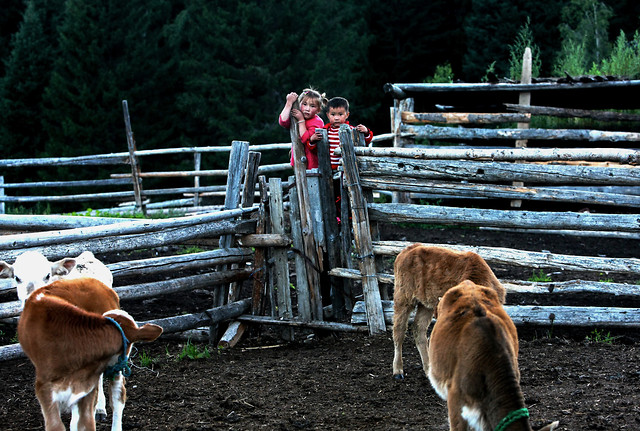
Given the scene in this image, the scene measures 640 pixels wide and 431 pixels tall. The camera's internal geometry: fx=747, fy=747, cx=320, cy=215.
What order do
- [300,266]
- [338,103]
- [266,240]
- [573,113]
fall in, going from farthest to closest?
1. [573,113]
2. [338,103]
3. [300,266]
4. [266,240]

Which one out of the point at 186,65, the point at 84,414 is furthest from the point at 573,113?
the point at 186,65

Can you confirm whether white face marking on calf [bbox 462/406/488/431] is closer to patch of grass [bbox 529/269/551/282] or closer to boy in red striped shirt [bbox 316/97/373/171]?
boy in red striped shirt [bbox 316/97/373/171]

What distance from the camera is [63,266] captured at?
509 cm

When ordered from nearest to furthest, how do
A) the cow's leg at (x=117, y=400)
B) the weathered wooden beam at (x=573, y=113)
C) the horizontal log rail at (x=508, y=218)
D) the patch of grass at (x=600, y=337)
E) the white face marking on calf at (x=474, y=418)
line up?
the white face marking on calf at (x=474, y=418), the cow's leg at (x=117, y=400), the patch of grass at (x=600, y=337), the horizontal log rail at (x=508, y=218), the weathered wooden beam at (x=573, y=113)

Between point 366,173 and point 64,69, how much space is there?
934 inches

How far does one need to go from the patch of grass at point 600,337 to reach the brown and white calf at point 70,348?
4053 mm

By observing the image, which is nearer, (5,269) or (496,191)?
(5,269)

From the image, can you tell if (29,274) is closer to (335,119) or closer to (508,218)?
(335,119)

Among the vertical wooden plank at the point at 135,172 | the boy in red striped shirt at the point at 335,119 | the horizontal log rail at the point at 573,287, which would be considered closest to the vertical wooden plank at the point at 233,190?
the boy in red striped shirt at the point at 335,119

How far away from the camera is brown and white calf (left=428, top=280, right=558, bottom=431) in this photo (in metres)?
3.37

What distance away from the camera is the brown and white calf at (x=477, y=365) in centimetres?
337

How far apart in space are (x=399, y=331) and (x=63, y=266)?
8.42ft

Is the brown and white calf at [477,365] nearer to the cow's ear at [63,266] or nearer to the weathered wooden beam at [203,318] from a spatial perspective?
the cow's ear at [63,266]

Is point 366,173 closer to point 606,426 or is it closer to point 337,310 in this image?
point 337,310
